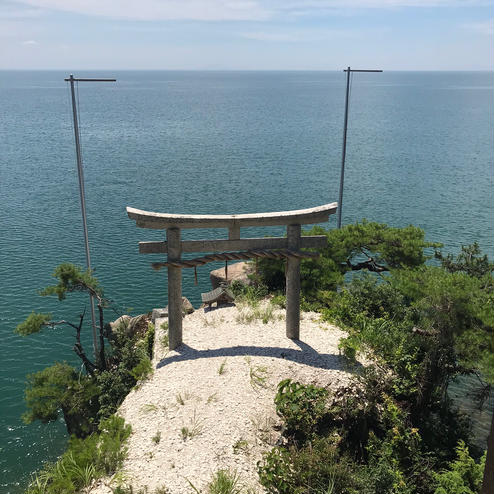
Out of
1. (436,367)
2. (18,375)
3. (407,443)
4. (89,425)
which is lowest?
(18,375)

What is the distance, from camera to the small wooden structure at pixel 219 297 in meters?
17.5

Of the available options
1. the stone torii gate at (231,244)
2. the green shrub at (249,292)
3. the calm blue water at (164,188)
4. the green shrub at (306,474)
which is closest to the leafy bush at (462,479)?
the green shrub at (306,474)

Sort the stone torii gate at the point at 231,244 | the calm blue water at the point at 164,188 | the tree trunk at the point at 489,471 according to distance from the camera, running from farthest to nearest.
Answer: the calm blue water at the point at 164,188, the stone torii gate at the point at 231,244, the tree trunk at the point at 489,471

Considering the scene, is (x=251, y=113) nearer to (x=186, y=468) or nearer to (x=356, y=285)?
(x=356, y=285)

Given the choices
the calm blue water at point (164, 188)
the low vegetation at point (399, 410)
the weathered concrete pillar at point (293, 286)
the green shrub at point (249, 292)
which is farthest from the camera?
the calm blue water at point (164, 188)

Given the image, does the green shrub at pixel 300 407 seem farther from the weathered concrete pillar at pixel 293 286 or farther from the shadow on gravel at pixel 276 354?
the weathered concrete pillar at pixel 293 286

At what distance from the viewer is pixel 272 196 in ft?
144

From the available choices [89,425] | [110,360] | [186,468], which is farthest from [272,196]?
[186,468]

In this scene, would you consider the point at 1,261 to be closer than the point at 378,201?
Yes

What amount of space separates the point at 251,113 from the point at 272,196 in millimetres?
72246

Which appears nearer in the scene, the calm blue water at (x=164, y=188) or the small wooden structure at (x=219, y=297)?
the small wooden structure at (x=219, y=297)

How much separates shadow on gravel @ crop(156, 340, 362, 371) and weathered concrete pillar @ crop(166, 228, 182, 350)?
0.38 meters

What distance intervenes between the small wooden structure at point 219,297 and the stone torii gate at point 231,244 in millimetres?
3176

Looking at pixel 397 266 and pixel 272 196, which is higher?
pixel 397 266
